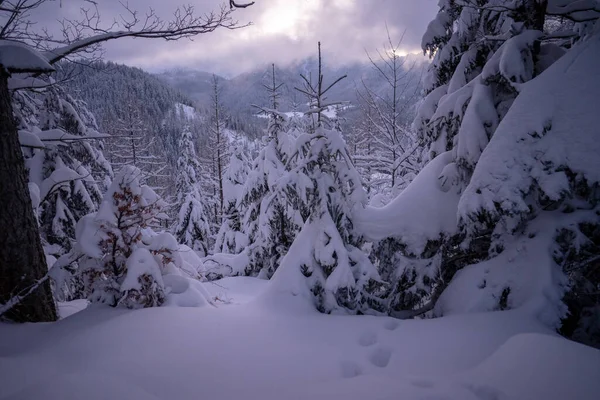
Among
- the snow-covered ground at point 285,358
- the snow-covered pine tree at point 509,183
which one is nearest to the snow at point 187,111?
the snow-covered pine tree at point 509,183

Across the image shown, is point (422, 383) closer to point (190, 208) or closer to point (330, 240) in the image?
point (330, 240)

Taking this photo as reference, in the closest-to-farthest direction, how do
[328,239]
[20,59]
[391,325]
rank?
1. [20,59]
2. [391,325]
3. [328,239]

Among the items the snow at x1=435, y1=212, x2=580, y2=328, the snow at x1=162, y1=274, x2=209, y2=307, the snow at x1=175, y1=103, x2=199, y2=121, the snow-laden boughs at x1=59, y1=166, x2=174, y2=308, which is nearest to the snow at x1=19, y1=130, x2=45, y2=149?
the snow-laden boughs at x1=59, y1=166, x2=174, y2=308

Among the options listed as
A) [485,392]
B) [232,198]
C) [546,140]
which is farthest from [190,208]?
[485,392]

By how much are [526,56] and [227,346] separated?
5.69 meters

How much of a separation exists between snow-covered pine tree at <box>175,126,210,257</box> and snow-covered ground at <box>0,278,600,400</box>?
54.2 feet

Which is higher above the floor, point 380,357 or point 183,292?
point 183,292

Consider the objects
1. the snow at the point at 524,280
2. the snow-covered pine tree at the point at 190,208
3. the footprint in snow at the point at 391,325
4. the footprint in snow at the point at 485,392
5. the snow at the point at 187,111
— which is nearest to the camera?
the footprint in snow at the point at 485,392

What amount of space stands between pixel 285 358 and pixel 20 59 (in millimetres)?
4827

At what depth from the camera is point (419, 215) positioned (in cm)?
474

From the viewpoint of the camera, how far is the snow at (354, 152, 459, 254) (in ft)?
15.1

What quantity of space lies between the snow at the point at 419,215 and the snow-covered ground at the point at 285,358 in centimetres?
144

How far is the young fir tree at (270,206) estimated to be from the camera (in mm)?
9337

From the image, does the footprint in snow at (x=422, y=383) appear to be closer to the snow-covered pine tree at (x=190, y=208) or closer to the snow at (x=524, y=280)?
the snow at (x=524, y=280)
